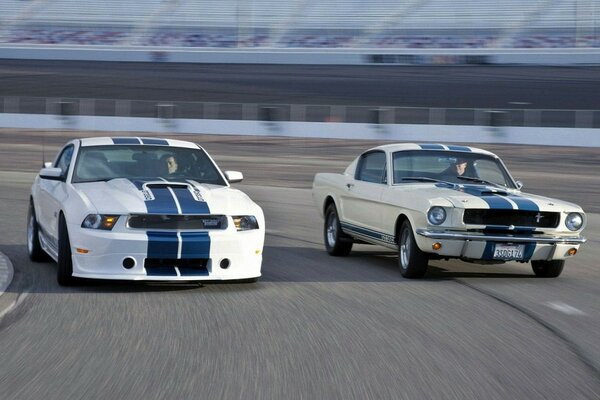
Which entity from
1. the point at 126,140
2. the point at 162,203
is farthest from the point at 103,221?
the point at 126,140

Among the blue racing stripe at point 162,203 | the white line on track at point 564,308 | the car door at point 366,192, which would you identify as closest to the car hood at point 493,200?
the car door at point 366,192

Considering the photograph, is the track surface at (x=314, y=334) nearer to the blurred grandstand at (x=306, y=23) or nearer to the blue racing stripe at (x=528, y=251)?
the blue racing stripe at (x=528, y=251)

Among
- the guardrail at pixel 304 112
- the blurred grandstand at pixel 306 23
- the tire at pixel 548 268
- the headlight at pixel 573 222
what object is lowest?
the tire at pixel 548 268

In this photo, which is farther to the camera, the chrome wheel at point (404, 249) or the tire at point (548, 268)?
the tire at point (548, 268)

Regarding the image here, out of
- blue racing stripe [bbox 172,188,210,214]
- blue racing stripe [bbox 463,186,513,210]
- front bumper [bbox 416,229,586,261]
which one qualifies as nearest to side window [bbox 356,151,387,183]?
blue racing stripe [bbox 463,186,513,210]

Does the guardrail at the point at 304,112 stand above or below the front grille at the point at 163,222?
above

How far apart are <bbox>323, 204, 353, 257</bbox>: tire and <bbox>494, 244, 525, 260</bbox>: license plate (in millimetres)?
2559

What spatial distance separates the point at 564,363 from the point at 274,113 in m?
34.9

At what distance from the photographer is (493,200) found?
9961 mm

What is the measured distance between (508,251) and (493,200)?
490 millimetres

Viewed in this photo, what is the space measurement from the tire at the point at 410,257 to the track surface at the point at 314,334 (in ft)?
0.45

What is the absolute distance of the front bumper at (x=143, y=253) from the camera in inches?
341

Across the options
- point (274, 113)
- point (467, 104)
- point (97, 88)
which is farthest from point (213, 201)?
point (97, 88)

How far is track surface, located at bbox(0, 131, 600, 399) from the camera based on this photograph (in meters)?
5.48
